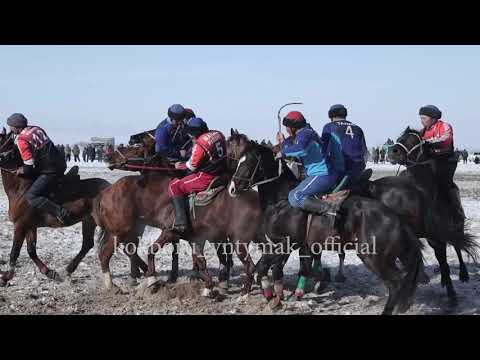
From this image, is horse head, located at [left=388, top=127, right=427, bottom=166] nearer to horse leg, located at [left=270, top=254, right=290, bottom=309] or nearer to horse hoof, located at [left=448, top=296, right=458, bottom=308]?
horse hoof, located at [left=448, top=296, right=458, bottom=308]

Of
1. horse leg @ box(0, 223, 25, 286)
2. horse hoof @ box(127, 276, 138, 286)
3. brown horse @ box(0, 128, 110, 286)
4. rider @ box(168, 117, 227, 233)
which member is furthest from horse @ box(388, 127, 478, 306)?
horse leg @ box(0, 223, 25, 286)

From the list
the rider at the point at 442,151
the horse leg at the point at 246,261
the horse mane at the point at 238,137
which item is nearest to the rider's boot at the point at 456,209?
the rider at the point at 442,151

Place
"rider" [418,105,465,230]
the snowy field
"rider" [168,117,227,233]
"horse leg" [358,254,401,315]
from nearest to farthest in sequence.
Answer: "horse leg" [358,254,401,315] < the snowy field < "rider" [168,117,227,233] < "rider" [418,105,465,230]

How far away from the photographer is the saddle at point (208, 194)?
862 centimetres

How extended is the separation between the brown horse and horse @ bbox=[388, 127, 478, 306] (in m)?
4.84

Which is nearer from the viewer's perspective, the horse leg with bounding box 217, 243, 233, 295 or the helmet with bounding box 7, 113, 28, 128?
the horse leg with bounding box 217, 243, 233, 295

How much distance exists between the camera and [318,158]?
313 inches

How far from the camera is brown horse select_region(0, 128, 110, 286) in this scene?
9.60 metres

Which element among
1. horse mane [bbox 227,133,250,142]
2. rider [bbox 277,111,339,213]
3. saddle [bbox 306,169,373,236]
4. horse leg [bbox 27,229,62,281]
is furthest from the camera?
horse leg [bbox 27,229,62,281]

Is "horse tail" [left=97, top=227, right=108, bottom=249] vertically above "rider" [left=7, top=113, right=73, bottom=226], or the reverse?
"rider" [left=7, top=113, right=73, bottom=226]

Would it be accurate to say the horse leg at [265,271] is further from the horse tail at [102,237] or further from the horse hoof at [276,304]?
the horse tail at [102,237]

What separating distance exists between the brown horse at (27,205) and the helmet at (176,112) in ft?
6.28

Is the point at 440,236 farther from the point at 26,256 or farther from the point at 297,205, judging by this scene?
the point at 26,256

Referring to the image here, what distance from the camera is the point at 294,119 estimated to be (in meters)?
8.12
